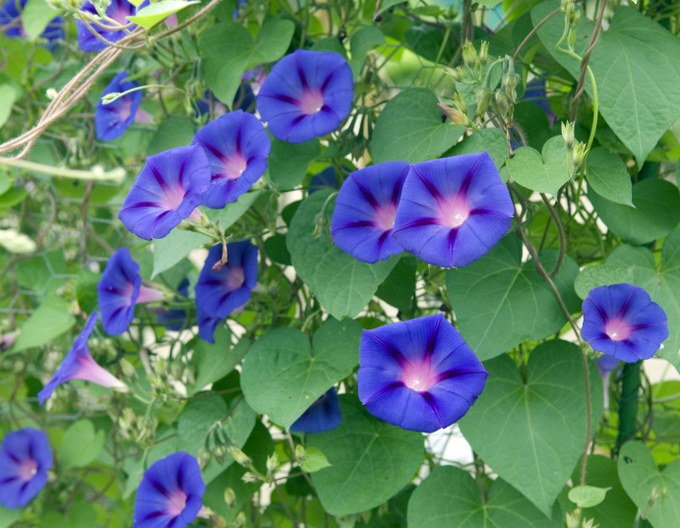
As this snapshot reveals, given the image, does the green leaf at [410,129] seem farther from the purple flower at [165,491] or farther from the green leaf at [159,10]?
the purple flower at [165,491]

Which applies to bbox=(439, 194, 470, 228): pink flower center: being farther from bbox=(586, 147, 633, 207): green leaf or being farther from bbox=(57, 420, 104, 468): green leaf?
bbox=(57, 420, 104, 468): green leaf

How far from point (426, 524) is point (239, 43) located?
67 centimetres

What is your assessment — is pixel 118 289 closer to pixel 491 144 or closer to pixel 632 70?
pixel 491 144

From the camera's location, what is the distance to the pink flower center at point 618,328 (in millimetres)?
1047

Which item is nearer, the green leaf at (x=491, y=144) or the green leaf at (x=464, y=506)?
the green leaf at (x=491, y=144)

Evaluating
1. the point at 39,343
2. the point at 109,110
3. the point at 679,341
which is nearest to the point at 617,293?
the point at 679,341

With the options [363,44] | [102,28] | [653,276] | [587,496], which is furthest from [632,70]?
[102,28]

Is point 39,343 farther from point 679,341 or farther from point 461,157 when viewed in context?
point 679,341

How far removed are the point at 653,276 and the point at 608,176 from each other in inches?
5.0

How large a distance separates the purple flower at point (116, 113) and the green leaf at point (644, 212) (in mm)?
Answer: 663

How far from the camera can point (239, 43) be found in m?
1.34

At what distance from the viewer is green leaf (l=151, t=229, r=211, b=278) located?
1.21 metres

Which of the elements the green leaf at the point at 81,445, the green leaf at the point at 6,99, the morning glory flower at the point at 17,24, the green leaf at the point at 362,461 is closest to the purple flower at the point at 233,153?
the green leaf at the point at 362,461

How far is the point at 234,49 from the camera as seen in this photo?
1334 millimetres
